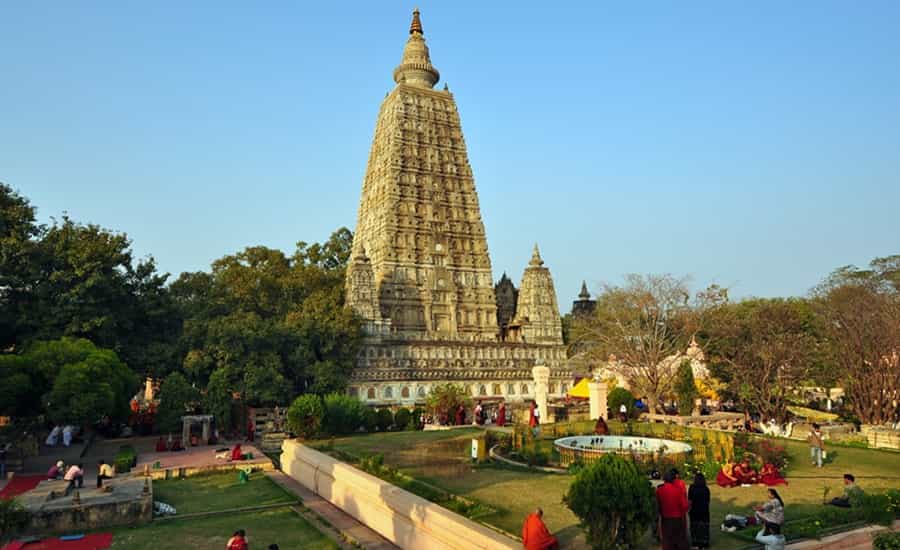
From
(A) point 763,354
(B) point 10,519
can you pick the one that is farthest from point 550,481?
(A) point 763,354

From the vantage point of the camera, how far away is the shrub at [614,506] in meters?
9.94

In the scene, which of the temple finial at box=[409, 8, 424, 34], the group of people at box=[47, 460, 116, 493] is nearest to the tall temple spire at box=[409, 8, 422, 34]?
the temple finial at box=[409, 8, 424, 34]

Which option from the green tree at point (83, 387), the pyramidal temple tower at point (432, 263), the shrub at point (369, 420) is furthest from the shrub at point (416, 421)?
the pyramidal temple tower at point (432, 263)

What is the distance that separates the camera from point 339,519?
49.1 ft

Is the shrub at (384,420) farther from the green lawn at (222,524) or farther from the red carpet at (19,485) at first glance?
the red carpet at (19,485)

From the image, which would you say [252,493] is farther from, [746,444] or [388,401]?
[388,401]

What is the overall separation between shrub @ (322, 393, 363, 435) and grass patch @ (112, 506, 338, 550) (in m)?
10.9

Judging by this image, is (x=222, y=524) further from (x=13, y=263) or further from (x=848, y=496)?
(x=13, y=263)

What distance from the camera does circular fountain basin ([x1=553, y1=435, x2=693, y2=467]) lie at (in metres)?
17.4

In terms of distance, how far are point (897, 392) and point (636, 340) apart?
575 inches

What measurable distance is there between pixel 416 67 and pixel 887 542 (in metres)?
56.1

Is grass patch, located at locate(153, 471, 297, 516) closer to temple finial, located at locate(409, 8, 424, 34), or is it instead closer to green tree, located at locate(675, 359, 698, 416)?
green tree, located at locate(675, 359, 698, 416)

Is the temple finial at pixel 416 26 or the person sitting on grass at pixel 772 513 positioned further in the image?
the temple finial at pixel 416 26

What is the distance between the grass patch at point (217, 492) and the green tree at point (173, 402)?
385 inches
